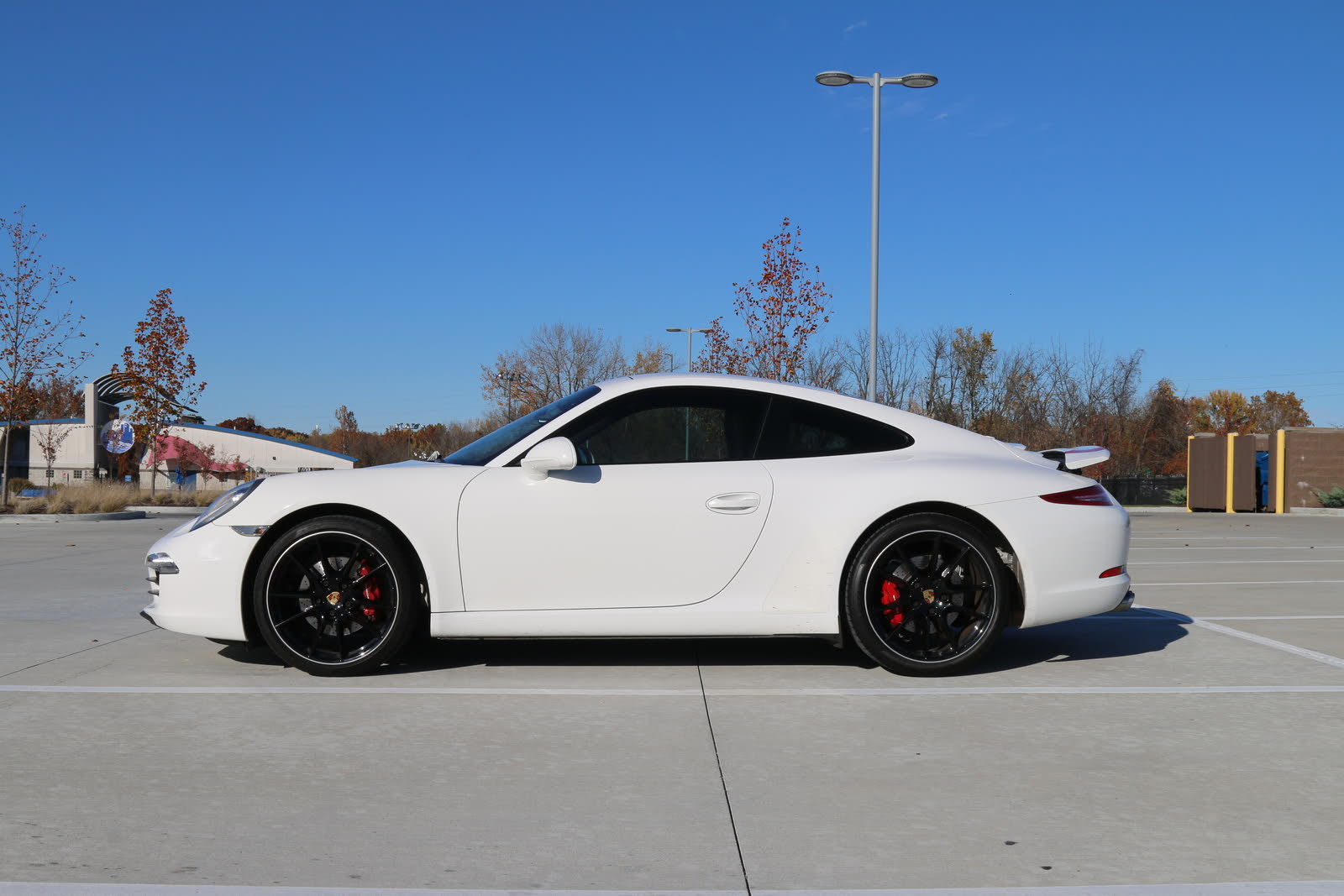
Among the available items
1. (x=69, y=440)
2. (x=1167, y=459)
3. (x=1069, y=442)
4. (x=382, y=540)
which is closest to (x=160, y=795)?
(x=382, y=540)

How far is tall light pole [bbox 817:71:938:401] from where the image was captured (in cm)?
1689

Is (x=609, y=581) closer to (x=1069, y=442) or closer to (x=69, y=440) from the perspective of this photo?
(x=1069, y=442)

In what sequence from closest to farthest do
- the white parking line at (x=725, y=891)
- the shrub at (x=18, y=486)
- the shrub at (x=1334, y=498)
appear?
the white parking line at (x=725, y=891) → the shrub at (x=1334, y=498) → the shrub at (x=18, y=486)

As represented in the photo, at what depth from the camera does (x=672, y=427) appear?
538cm

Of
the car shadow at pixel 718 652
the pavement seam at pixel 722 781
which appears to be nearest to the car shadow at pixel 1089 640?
the car shadow at pixel 718 652

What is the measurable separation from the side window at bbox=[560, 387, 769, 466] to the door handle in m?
0.22

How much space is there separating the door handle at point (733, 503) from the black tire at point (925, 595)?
0.54 meters

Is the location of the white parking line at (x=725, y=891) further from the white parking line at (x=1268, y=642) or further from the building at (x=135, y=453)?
the building at (x=135, y=453)

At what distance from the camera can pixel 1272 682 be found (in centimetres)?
511

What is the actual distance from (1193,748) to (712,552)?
2107 millimetres

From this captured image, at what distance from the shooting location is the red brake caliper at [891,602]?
5176mm

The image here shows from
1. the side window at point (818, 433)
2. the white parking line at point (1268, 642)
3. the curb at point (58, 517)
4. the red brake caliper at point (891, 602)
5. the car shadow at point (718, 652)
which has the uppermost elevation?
the side window at point (818, 433)

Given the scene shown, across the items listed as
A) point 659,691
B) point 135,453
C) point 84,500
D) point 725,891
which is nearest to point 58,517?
point 84,500

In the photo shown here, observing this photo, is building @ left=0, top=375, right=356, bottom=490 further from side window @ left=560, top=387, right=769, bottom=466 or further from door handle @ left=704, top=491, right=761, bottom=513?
door handle @ left=704, top=491, right=761, bottom=513
